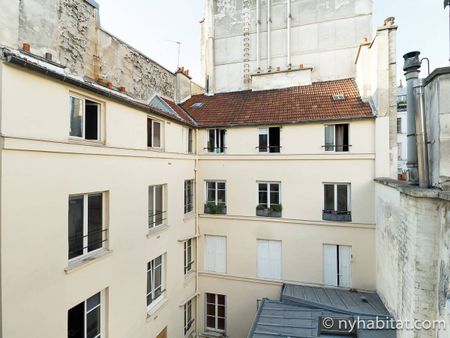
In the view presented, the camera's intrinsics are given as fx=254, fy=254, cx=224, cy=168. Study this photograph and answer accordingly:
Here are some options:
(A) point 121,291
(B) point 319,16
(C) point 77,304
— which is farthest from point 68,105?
(B) point 319,16

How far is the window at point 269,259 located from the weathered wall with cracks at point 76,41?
29.9 feet

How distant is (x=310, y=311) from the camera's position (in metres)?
8.80

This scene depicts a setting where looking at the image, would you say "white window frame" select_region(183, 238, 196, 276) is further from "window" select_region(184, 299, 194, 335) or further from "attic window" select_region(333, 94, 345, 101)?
"attic window" select_region(333, 94, 345, 101)

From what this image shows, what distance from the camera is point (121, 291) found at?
7250 mm

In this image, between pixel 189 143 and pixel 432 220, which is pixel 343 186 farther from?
pixel 189 143

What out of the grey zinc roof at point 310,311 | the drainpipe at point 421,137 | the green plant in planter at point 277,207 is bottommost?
the grey zinc roof at point 310,311

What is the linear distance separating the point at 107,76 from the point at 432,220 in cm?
1095

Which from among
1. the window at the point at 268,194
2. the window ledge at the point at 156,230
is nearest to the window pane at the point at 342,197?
the window at the point at 268,194

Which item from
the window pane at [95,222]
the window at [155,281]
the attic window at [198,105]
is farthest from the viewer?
the attic window at [198,105]

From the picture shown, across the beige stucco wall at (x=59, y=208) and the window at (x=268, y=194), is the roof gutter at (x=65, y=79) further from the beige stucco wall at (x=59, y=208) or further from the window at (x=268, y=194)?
the window at (x=268, y=194)

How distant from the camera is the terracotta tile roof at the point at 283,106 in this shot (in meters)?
10.9

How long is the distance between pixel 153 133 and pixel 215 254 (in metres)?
Answer: 6.53

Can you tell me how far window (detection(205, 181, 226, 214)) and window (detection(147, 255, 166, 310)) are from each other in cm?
350

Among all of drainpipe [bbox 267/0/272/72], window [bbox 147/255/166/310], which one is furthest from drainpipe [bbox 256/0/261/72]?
window [bbox 147/255/166/310]
